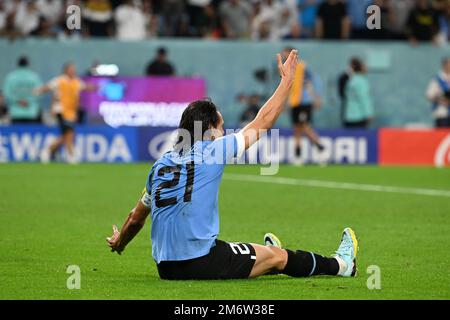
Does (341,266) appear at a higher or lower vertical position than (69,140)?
lower

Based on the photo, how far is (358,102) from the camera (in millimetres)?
28250

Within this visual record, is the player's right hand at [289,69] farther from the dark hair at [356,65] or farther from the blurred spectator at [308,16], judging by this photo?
the blurred spectator at [308,16]

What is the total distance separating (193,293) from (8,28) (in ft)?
67.1

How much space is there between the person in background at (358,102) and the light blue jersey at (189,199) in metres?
18.6

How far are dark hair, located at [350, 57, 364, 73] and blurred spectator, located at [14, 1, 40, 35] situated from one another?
823cm

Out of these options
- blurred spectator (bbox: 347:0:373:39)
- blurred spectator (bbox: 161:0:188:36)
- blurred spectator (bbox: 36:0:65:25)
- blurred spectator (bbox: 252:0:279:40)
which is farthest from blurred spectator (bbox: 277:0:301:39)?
blurred spectator (bbox: 36:0:65:25)

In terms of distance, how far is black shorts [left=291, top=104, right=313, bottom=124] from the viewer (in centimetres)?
2688

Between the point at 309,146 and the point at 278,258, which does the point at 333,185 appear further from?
the point at 278,258

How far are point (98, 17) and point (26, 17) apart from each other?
185 centimetres

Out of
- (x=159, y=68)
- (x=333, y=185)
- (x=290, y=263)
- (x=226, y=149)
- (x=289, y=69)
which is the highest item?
(x=159, y=68)

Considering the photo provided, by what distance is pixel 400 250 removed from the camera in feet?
40.4

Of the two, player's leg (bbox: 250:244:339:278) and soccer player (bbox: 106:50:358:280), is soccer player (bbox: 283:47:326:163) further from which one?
soccer player (bbox: 106:50:358:280)

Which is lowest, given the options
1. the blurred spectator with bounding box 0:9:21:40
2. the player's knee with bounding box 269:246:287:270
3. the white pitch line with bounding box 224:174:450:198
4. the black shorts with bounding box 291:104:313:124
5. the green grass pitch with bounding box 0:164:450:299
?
the white pitch line with bounding box 224:174:450:198

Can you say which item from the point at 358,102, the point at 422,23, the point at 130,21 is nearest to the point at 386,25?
the point at 422,23
